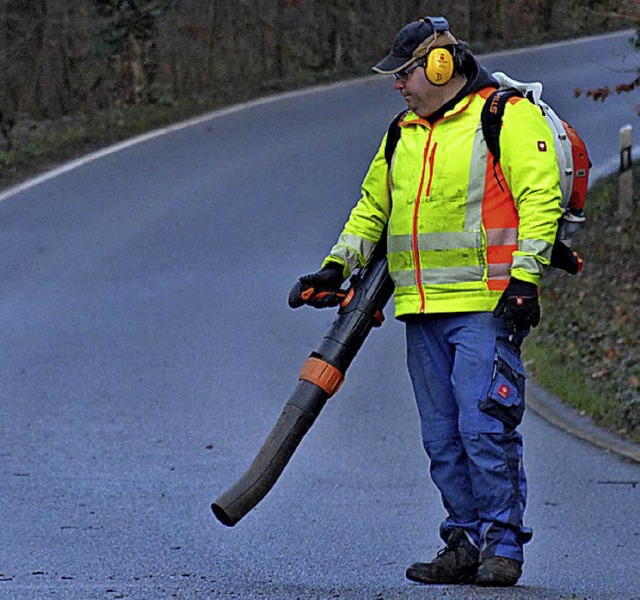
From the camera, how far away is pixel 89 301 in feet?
44.7

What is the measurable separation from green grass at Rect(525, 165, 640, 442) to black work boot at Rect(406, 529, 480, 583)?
4.09 m

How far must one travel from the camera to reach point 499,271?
17.9ft

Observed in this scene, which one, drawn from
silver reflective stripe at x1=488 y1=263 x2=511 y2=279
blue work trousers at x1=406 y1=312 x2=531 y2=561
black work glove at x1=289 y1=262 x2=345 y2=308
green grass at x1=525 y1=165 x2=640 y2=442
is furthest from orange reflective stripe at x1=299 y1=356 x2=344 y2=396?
green grass at x1=525 y1=165 x2=640 y2=442

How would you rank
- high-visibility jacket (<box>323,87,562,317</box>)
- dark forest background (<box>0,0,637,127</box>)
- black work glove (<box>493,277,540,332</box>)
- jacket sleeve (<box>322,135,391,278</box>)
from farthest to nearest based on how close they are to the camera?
dark forest background (<box>0,0,637,127</box>) → jacket sleeve (<box>322,135,391,278</box>) → high-visibility jacket (<box>323,87,562,317</box>) → black work glove (<box>493,277,540,332</box>)

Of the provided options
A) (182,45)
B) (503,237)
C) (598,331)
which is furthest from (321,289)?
(182,45)

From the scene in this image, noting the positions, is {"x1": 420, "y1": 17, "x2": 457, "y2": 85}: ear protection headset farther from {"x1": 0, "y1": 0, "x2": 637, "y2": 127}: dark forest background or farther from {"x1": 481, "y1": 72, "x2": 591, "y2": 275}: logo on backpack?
{"x1": 0, "y1": 0, "x2": 637, "y2": 127}: dark forest background

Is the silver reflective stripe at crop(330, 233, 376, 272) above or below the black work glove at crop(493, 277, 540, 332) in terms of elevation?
below

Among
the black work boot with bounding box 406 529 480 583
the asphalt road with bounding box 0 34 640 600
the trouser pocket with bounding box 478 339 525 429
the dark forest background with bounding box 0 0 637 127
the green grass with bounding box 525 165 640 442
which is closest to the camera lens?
the trouser pocket with bounding box 478 339 525 429

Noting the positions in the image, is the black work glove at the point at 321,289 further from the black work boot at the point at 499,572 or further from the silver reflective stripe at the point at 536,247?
the black work boot at the point at 499,572

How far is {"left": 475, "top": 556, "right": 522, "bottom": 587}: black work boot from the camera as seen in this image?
17.9 ft

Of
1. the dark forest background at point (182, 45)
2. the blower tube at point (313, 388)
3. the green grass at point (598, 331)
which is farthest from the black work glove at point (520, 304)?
the dark forest background at point (182, 45)

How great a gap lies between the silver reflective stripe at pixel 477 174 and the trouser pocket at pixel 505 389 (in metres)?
0.48

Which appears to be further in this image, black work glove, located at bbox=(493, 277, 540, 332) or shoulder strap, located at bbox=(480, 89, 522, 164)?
shoulder strap, located at bbox=(480, 89, 522, 164)

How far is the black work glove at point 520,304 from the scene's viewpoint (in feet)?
17.1
